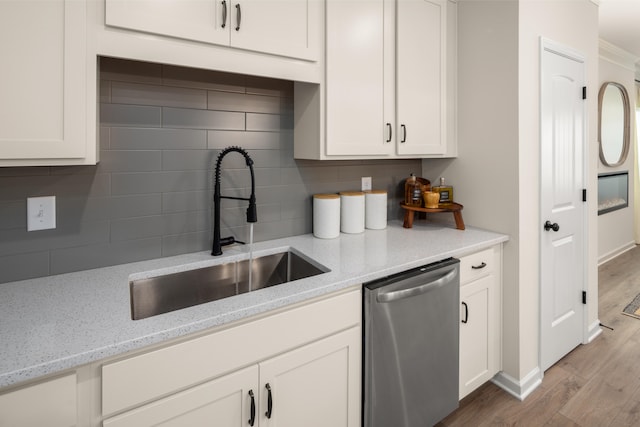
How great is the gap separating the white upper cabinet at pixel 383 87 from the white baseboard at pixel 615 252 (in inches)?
140

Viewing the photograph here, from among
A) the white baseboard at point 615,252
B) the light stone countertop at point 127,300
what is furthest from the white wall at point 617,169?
the light stone countertop at point 127,300

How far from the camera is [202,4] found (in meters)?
1.31

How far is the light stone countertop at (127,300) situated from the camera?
870mm

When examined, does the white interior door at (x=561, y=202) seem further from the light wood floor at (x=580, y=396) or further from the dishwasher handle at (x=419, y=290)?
the dishwasher handle at (x=419, y=290)

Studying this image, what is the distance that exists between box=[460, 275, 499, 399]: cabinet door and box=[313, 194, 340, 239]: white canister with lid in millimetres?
739

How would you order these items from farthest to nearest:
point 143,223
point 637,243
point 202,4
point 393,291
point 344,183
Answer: point 637,243, point 344,183, point 143,223, point 393,291, point 202,4

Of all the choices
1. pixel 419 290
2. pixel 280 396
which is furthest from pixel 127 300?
pixel 419 290

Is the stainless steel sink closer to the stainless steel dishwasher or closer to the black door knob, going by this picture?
the stainless steel dishwasher

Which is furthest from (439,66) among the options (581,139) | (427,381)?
(427,381)

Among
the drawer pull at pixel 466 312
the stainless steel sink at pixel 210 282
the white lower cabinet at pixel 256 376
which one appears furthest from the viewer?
the drawer pull at pixel 466 312

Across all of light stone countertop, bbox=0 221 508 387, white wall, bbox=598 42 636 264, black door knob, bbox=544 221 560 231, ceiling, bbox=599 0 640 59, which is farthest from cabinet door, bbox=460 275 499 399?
white wall, bbox=598 42 636 264

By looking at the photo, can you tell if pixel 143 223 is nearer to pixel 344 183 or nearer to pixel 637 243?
pixel 344 183

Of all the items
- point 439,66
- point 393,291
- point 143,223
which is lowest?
point 393,291

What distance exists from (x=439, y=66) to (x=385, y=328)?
1557 mm
